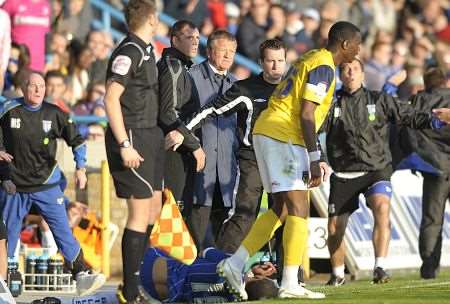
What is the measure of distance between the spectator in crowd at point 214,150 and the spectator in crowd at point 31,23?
553 centimetres

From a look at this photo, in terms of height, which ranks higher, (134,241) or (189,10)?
(189,10)

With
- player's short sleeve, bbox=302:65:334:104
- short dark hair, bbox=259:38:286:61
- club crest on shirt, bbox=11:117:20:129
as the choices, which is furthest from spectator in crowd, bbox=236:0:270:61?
player's short sleeve, bbox=302:65:334:104

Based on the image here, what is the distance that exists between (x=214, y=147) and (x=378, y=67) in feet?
32.1

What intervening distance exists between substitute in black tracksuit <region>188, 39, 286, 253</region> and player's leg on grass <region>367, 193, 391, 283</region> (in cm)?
213

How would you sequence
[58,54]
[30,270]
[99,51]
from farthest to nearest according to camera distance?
[99,51] → [58,54] → [30,270]

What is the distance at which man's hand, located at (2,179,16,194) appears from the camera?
14.6 m

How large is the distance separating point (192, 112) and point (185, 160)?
45cm

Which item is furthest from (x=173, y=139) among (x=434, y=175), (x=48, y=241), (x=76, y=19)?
(x=76, y=19)

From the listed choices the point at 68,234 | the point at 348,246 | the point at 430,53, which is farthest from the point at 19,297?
the point at 430,53

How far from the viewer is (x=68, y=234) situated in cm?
1513

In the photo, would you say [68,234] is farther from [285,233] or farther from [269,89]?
[285,233]

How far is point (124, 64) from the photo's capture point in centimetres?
1192

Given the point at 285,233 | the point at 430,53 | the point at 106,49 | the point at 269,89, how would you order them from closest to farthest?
the point at 285,233 < the point at 269,89 < the point at 106,49 < the point at 430,53

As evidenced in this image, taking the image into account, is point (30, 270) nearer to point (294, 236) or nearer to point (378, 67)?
point (294, 236)
